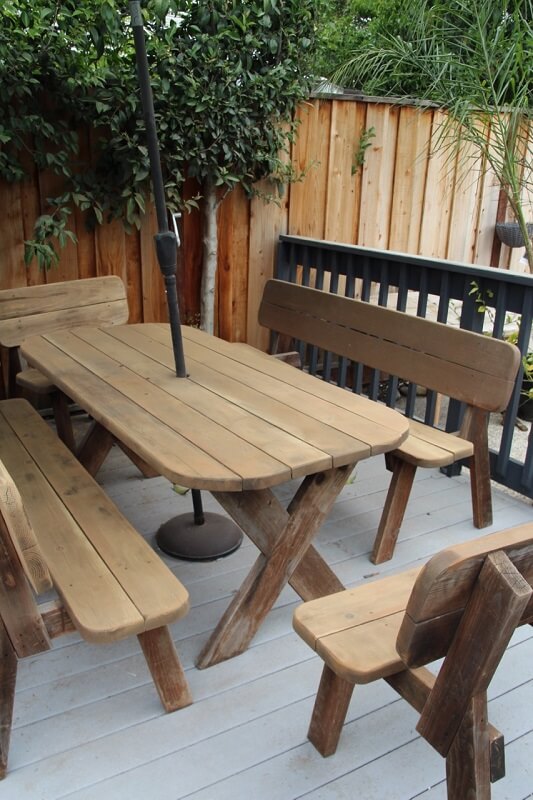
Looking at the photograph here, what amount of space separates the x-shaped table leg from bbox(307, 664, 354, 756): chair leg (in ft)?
1.31

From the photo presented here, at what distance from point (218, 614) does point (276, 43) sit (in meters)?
2.86

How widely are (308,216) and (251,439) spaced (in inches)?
111

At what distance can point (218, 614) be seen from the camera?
90.9 inches

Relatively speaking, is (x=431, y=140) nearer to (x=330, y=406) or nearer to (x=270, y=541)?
(x=330, y=406)

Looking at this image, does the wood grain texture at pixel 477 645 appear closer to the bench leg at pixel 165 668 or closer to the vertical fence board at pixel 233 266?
the bench leg at pixel 165 668

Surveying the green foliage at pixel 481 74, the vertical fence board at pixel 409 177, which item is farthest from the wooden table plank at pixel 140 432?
the green foliage at pixel 481 74

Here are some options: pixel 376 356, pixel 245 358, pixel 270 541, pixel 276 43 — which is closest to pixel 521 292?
pixel 376 356

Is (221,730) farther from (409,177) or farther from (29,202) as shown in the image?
(409,177)

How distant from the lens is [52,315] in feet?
11.3

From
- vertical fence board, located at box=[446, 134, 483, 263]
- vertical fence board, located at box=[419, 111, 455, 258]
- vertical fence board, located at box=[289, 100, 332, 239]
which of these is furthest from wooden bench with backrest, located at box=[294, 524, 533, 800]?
vertical fence board, located at box=[446, 134, 483, 263]

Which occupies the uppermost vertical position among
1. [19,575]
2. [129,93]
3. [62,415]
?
[129,93]

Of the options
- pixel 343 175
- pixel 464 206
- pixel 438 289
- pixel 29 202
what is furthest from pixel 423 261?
pixel 464 206

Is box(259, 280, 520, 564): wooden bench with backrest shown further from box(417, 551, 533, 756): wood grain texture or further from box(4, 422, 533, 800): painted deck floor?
box(417, 551, 533, 756): wood grain texture

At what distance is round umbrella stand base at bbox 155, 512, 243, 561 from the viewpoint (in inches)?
103
